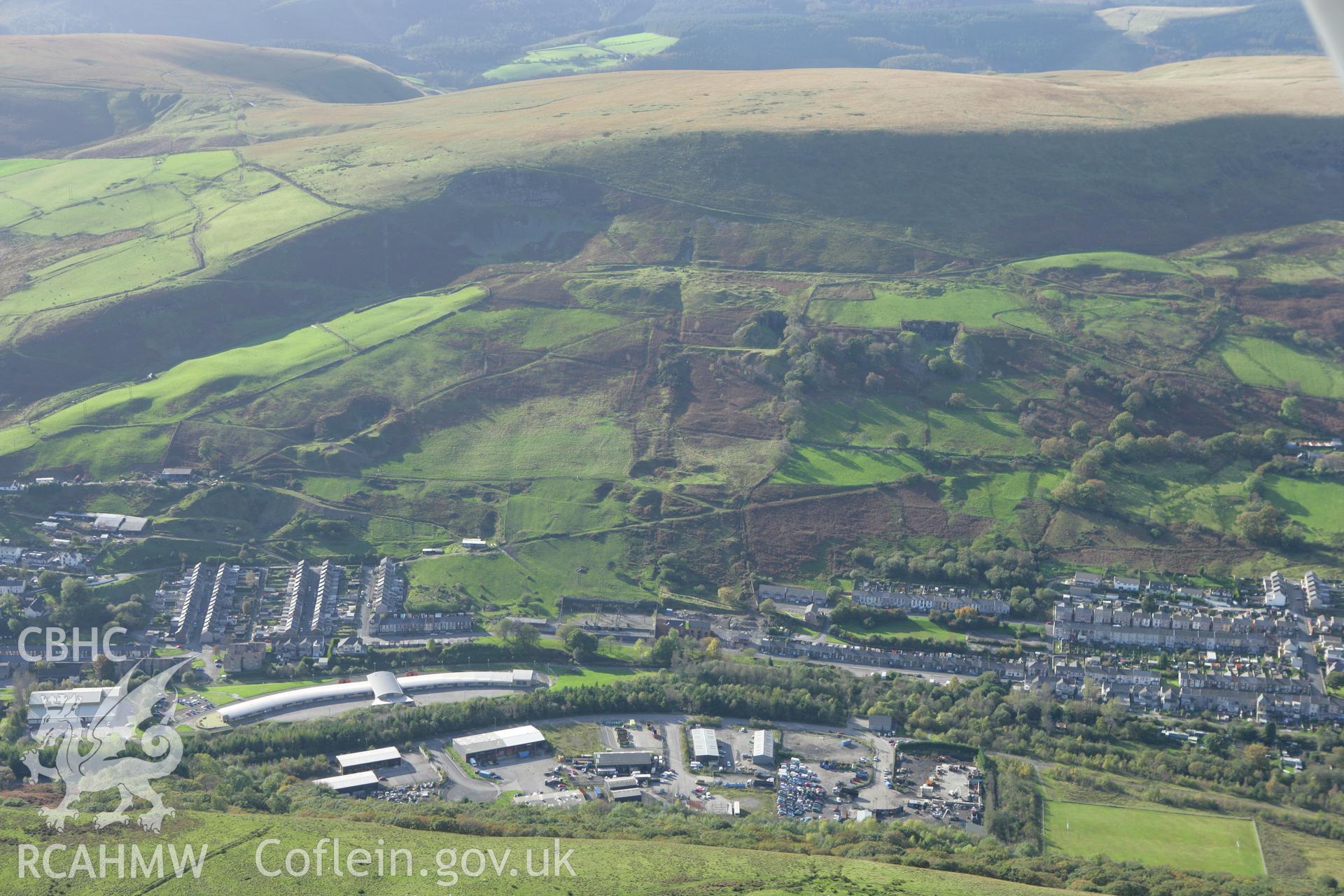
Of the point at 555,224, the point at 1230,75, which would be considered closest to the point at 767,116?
the point at 555,224

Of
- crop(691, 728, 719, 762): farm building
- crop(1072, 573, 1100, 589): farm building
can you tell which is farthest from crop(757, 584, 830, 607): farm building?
crop(1072, 573, 1100, 589): farm building

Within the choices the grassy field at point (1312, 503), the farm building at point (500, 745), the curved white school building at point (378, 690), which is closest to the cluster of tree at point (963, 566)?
the grassy field at point (1312, 503)

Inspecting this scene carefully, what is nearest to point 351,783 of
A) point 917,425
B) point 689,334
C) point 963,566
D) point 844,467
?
point 963,566

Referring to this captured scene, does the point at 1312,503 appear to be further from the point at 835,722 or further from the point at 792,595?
the point at 835,722

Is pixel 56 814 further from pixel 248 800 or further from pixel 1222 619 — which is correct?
pixel 1222 619

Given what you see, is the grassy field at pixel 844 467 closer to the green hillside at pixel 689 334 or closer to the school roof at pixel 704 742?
the green hillside at pixel 689 334

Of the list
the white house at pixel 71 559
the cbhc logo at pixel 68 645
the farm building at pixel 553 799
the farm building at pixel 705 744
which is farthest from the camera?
the white house at pixel 71 559
